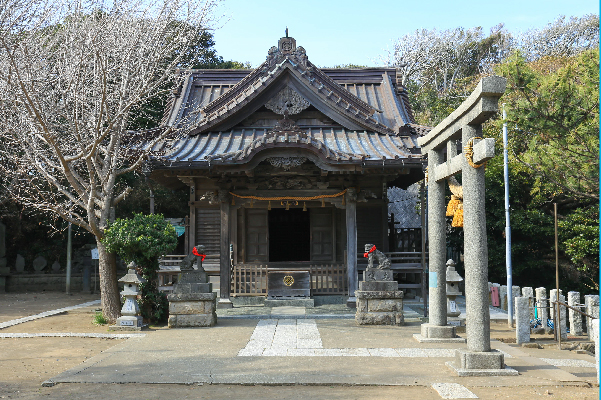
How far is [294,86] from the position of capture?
47.6ft

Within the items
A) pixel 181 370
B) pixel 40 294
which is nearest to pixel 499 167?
pixel 181 370

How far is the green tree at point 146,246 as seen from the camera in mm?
10375

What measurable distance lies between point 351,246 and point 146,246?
5.19m

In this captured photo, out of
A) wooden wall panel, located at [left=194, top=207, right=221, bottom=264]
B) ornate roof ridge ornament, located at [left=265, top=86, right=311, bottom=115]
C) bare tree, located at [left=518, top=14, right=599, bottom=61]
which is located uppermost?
bare tree, located at [left=518, top=14, right=599, bottom=61]

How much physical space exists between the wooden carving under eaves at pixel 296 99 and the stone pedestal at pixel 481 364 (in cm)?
862

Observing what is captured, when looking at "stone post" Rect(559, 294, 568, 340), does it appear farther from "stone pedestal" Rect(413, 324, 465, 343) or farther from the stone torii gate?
the stone torii gate

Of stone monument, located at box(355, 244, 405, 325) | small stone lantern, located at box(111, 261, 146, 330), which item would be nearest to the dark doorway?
stone monument, located at box(355, 244, 405, 325)

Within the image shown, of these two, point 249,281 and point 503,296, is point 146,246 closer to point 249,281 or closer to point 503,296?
point 249,281

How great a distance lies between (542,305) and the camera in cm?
1110

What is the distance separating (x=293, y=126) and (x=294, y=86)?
6.08 ft

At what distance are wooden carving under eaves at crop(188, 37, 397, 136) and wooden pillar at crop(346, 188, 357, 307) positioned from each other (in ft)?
7.97

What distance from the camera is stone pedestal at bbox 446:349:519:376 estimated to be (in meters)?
6.43

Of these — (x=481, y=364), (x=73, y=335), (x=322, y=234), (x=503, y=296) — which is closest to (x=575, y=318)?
(x=503, y=296)

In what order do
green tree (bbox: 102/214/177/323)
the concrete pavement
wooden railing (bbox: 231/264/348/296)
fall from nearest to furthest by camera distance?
the concrete pavement
green tree (bbox: 102/214/177/323)
wooden railing (bbox: 231/264/348/296)
